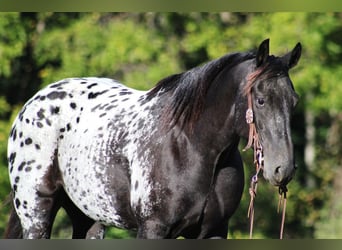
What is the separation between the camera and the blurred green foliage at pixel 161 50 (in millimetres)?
12203

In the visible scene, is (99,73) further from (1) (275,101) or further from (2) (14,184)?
(1) (275,101)

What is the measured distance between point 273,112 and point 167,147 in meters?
0.63

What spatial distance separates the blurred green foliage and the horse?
680cm

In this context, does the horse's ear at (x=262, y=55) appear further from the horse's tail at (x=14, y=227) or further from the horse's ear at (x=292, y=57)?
the horse's tail at (x=14, y=227)

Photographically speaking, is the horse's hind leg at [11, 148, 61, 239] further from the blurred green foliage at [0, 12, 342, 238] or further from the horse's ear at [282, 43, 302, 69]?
the blurred green foliage at [0, 12, 342, 238]

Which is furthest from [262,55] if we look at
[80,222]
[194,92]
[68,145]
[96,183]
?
[80,222]

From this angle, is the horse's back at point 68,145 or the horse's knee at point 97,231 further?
the horse's knee at point 97,231

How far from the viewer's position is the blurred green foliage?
12.2 meters

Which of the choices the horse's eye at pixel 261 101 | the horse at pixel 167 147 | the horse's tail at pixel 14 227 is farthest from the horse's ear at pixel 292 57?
the horse's tail at pixel 14 227

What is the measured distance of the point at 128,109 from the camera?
185 inches

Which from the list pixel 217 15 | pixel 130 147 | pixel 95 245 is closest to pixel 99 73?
pixel 217 15

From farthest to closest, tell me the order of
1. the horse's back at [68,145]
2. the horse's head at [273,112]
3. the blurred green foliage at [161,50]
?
the blurred green foliage at [161,50] → the horse's back at [68,145] → the horse's head at [273,112]

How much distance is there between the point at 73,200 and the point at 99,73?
762 cm

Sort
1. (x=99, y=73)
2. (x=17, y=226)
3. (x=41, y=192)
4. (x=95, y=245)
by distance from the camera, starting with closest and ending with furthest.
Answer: (x=95, y=245) < (x=41, y=192) < (x=17, y=226) < (x=99, y=73)
